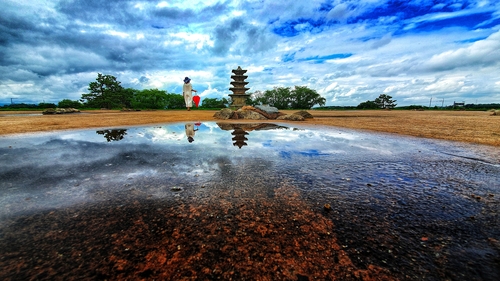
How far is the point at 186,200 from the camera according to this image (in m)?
2.32

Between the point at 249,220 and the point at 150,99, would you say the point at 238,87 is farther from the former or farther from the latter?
the point at 249,220

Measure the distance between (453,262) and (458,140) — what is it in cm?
647

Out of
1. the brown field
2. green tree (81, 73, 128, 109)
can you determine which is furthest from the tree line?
the brown field

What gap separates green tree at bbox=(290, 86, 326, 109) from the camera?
50.9 meters

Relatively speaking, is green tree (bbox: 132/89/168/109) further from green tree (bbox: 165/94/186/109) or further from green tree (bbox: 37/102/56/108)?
green tree (bbox: 37/102/56/108)

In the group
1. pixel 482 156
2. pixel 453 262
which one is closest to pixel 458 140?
pixel 482 156

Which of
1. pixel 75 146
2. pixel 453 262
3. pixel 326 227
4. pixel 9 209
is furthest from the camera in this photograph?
pixel 75 146

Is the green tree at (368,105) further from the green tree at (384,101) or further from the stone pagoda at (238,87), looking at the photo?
the stone pagoda at (238,87)

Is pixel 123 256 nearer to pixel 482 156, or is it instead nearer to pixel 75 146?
pixel 75 146

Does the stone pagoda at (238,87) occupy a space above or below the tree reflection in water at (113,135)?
above

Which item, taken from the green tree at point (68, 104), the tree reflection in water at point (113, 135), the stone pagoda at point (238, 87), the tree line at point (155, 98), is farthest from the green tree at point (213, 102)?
the tree reflection in water at point (113, 135)

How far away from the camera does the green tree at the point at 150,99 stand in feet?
139

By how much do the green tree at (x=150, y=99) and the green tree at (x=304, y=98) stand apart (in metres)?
30.0

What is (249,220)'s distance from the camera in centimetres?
194
